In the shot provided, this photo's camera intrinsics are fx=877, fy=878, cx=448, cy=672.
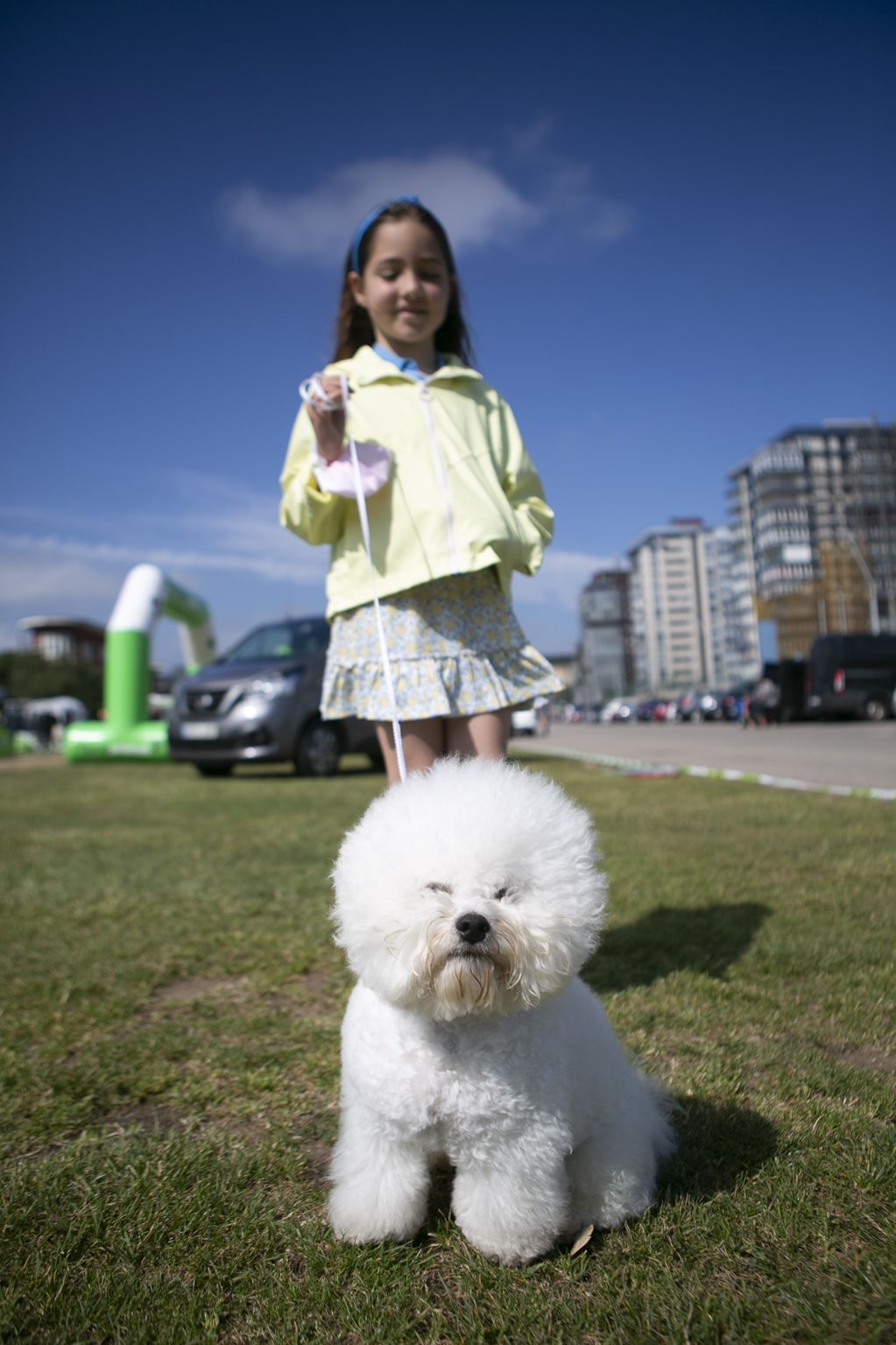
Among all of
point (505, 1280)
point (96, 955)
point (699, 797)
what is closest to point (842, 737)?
point (699, 797)

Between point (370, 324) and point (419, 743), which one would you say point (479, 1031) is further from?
point (370, 324)

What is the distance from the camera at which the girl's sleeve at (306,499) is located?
99.0 inches

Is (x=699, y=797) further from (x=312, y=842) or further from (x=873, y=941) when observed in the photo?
(x=873, y=941)

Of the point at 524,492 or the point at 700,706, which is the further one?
the point at 700,706

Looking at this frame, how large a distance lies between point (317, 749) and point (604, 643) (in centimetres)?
13170

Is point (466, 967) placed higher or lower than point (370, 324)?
lower

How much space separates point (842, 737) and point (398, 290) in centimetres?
1594

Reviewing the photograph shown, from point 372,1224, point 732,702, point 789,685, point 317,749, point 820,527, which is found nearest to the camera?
point 372,1224

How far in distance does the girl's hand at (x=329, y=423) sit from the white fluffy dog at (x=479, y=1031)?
118 cm

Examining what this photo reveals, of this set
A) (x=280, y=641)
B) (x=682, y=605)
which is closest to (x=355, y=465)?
(x=280, y=641)

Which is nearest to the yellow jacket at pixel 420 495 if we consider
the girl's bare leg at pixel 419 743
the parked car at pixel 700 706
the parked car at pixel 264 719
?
the girl's bare leg at pixel 419 743

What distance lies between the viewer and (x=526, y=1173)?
1478 millimetres

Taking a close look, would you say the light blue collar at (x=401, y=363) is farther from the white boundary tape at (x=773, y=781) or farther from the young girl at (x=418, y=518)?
the white boundary tape at (x=773, y=781)

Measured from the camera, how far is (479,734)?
2.46 meters
